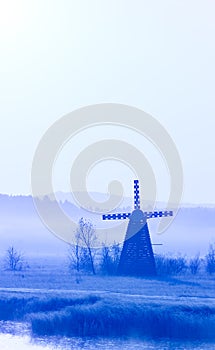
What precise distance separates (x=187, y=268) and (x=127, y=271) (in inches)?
340

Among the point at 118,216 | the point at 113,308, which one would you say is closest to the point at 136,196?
the point at 118,216

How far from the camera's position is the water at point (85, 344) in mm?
42500

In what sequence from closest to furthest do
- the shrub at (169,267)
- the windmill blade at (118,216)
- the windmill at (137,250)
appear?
1. the windmill at (137,250)
2. the windmill blade at (118,216)
3. the shrub at (169,267)

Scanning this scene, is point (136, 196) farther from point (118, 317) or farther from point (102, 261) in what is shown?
point (118, 317)

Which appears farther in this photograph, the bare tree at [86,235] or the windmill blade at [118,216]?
the bare tree at [86,235]

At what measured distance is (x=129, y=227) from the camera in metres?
63.9

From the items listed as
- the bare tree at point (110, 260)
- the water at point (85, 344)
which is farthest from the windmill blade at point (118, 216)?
the water at point (85, 344)

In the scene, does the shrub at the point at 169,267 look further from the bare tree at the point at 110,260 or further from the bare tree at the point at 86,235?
the bare tree at the point at 86,235

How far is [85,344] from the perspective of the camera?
42.9 meters

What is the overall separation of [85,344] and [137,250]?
20511mm

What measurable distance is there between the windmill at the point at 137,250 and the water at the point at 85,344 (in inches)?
735

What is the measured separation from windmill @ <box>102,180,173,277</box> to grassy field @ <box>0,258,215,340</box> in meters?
4.74

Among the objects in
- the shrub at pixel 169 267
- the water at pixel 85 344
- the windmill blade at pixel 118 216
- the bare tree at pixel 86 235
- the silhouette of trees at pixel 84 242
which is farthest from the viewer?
the bare tree at pixel 86 235

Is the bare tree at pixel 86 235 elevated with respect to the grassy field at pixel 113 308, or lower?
elevated
